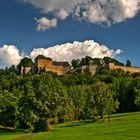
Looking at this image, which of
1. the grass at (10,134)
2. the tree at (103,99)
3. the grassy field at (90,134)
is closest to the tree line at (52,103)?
the tree at (103,99)

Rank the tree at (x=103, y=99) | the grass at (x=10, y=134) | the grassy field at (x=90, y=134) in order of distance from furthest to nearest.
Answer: the tree at (x=103, y=99) → the grass at (x=10, y=134) → the grassy field at (x=90, y=134)

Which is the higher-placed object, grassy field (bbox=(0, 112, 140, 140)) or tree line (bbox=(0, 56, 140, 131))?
tree line (bbox=(0, 56, 140, 131))

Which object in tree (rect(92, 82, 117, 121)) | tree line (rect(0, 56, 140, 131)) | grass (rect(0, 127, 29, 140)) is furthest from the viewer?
tree (rect(92, 82, 117, 121))

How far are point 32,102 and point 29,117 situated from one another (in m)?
3.26

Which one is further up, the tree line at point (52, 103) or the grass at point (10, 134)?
the tree line at point (52, 103)

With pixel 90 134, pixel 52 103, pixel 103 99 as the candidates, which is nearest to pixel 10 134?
pixel 52 103

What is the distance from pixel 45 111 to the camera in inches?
3137

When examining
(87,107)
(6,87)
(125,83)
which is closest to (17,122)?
(87,107)

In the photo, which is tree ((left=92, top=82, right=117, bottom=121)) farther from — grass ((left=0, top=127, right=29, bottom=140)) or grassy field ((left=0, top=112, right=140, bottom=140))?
grass ((left=0, top=127, right=29, bottom=140))

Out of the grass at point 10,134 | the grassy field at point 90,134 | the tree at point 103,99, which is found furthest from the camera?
the tree at point 103,99

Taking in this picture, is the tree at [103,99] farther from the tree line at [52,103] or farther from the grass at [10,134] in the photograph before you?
the grass at [10,134]

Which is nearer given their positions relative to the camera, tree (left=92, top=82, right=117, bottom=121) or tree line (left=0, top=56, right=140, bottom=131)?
tree line (left=0, top=56, right=140, bottom=131)

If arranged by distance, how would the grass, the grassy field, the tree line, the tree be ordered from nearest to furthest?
the grassy field, the grass, the tree line, the tree

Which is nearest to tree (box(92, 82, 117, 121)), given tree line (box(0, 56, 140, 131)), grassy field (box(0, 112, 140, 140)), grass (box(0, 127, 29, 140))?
tree line (box(0, 56, 140, 131))
